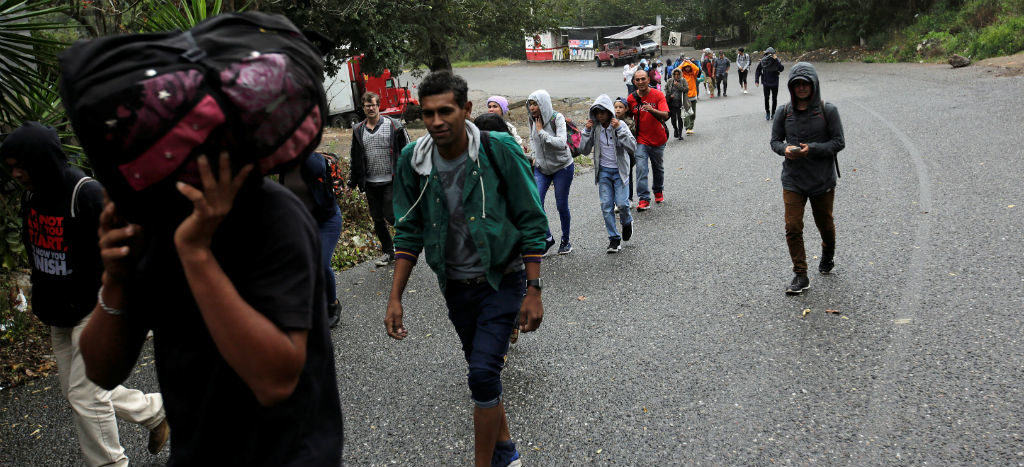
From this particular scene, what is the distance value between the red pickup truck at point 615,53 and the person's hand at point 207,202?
159ft

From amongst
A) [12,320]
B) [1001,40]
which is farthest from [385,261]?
[1001,40]

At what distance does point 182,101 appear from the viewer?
55.0 inches

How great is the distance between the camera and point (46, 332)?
6812 millimetres

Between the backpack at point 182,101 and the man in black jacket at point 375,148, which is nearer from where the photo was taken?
the backpack at point 182,101

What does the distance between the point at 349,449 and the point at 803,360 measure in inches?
114

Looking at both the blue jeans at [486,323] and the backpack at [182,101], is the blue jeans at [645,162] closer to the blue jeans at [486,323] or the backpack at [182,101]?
the blue jeans at [486,323]

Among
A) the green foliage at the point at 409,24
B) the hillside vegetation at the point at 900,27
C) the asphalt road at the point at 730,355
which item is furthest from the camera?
the hillside vegetation at the point at 900,27

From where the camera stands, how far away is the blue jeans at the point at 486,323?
11.3 ft

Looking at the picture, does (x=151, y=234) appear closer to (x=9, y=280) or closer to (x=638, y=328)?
(x=638, y=328)

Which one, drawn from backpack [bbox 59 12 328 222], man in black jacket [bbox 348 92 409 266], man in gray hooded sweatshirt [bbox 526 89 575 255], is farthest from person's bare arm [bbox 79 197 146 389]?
man in black jacket [bbox 348 92 409 266]

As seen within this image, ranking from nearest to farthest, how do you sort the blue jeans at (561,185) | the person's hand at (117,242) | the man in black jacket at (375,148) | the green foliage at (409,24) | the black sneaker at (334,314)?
the person's hand at (117,242)
the black sneaker at (334,314)
the man in black jacket at (375,148)
the blue jeans at (561,185)
the green foliage at (409,24)

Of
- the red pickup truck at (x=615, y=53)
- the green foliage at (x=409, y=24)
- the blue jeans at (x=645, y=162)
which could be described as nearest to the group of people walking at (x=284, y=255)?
the blue jeans at (x=645, y=162)

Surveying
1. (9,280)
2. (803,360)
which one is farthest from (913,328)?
(9,280)

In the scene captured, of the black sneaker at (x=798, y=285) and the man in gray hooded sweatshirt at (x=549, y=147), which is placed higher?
the man in gray hooded sweatshirt at (x=549, y=147)
